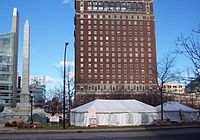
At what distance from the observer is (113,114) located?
4056 cm

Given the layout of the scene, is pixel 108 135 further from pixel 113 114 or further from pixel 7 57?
pixel 7 57

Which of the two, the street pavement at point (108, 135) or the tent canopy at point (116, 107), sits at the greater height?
the tent canopy at point (116, 107)

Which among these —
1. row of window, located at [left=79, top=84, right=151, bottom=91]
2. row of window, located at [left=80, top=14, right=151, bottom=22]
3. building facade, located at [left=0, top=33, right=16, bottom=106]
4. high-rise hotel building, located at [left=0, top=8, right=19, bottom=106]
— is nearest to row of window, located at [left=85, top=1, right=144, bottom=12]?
row of window, located at [left=80, top=14, right=151, bottom=22]

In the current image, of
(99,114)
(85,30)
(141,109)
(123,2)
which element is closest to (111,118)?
(99,114)

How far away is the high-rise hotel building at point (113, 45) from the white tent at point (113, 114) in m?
87.4

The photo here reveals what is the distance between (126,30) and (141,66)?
18969 mm

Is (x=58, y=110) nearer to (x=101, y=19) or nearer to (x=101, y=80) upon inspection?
(x=101, y=80)

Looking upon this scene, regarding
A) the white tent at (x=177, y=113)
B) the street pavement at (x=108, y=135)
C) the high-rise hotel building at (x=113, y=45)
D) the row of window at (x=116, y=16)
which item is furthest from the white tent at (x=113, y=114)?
the row of window at (x=116, y=16)

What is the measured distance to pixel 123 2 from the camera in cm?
14200

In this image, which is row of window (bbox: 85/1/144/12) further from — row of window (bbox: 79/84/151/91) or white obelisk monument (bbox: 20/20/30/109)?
white obelisk monument (bbox: 20/20/30/109)

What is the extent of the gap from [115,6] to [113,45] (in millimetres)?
20409

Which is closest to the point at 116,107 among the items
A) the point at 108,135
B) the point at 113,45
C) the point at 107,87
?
the point at 108,135

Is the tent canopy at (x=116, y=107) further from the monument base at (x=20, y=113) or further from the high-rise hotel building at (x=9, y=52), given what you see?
the high-rise hotel building at (x=9, y=52)

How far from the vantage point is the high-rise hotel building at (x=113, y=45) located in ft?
436
